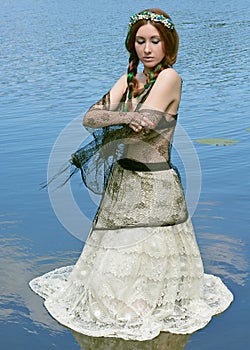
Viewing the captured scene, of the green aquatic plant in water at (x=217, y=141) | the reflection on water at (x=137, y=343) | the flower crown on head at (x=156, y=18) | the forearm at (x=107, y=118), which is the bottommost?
the green aquatic plant in water at (x=217, y=141)

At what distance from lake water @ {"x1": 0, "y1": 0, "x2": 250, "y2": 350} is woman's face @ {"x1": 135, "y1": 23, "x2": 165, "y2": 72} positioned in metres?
0.95

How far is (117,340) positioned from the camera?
16.4 ft

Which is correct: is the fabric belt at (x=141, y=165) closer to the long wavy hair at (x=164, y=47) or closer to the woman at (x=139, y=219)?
the woman at (x=139, y=219)

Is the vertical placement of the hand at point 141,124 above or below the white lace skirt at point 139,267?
above

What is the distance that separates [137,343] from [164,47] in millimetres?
1952

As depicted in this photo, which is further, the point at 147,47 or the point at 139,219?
the point at 139,219

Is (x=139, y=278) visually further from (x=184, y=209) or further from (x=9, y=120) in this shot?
(x=9, y=120)

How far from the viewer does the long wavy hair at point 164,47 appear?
4984mm

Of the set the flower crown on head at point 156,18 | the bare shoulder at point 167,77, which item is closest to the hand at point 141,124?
the bare shoulder at point 167,77

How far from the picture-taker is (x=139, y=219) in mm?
5254

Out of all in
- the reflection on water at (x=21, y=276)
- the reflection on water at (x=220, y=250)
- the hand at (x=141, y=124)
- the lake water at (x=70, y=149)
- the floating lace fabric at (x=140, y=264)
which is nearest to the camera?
the hand at (x=141, y=124)

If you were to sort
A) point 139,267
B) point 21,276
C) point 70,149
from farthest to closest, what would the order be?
point 70,149, point 21,276, point 139,267

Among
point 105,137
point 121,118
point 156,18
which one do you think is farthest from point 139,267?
point 156,18

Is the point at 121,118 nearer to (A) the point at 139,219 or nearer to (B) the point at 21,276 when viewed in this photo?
(A) the point at 139,219
